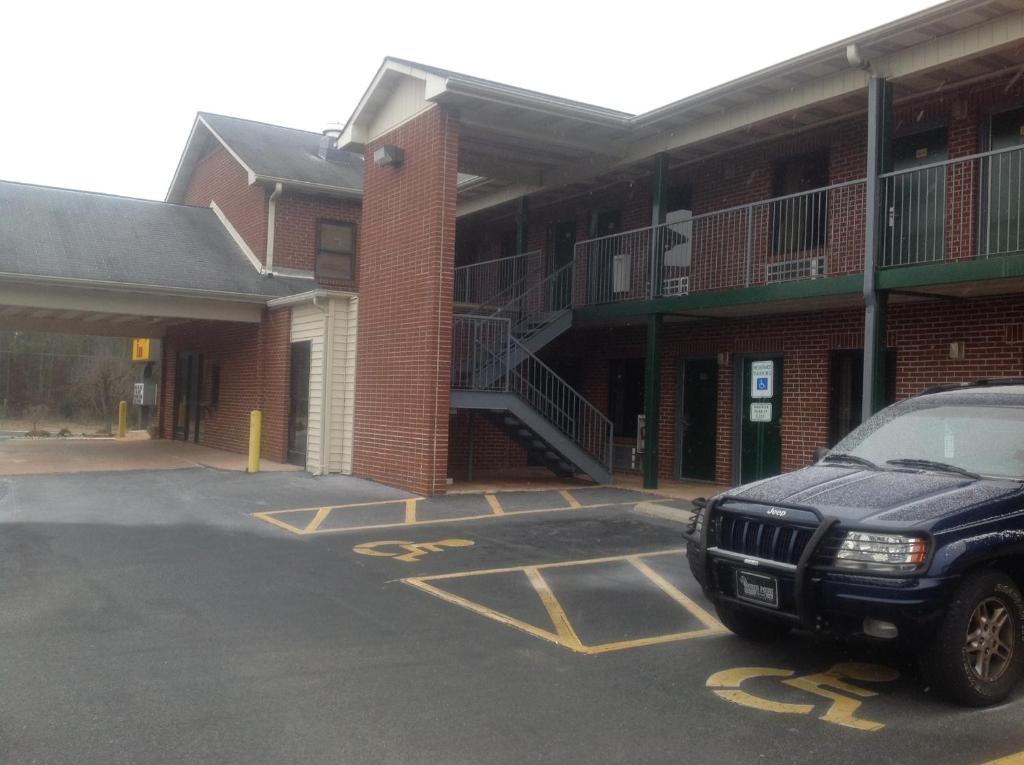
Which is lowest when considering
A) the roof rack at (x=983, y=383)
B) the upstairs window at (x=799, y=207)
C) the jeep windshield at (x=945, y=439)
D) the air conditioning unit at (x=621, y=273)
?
the jeep windshield at (x=945, y=439)

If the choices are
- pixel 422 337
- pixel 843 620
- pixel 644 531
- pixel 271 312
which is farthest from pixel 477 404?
pixel 843 620

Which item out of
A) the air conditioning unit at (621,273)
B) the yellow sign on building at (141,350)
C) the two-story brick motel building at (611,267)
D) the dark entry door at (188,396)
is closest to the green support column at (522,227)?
the two-story brick motel building at (611,267)

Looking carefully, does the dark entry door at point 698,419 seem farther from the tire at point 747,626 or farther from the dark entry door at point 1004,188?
the tire at point 747,626

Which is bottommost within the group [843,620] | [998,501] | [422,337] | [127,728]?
[127,728]

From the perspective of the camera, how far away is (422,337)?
1357 cm

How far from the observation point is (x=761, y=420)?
47.8ft

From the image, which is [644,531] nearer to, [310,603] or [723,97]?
[310,603]

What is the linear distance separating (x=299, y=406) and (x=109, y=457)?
15.3 feet

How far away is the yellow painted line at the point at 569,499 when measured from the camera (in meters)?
12.9

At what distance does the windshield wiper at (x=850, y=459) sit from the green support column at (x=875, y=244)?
14.9 feet

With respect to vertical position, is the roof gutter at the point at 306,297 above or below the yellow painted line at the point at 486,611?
above

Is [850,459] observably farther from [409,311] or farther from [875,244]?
[409,311]

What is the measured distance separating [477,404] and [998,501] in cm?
929


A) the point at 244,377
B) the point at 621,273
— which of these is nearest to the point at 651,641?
the point at 621,273
